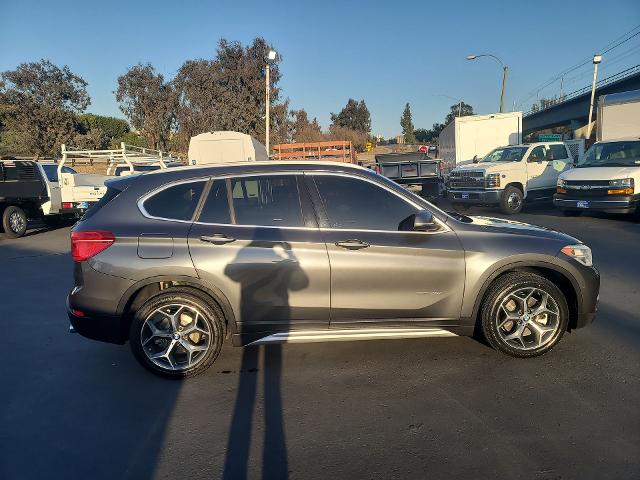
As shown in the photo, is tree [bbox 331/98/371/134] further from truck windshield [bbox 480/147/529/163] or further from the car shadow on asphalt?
the car shadow on asphalt

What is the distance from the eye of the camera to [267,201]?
388 cm

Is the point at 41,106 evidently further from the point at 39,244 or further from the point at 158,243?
the point at 158,243

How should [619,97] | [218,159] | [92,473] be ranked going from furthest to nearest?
[218,159] → [619,97] → [92,473]

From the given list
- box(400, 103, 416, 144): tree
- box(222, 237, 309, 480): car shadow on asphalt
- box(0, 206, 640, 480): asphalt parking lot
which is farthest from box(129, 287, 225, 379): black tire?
box(400, 103, 416, 144): tree

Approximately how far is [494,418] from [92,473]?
8.44ft

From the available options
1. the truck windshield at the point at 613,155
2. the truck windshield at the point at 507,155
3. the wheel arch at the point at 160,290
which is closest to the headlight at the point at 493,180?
the truck windshield at the point at 507,155

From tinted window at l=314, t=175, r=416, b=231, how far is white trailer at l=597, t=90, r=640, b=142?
1325 cm

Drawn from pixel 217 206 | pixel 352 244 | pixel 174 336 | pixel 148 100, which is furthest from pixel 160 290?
pixel 148 100

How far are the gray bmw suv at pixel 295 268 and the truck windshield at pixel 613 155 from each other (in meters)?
9.41

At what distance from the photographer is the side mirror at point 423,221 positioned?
368cm

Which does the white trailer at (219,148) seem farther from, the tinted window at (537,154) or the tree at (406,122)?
the tree at (406,122)

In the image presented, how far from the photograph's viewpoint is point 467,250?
3791 mm

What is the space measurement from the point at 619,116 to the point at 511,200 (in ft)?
15.6

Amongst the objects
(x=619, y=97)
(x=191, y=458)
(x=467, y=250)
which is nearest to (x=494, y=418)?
(x=467, y=250)
